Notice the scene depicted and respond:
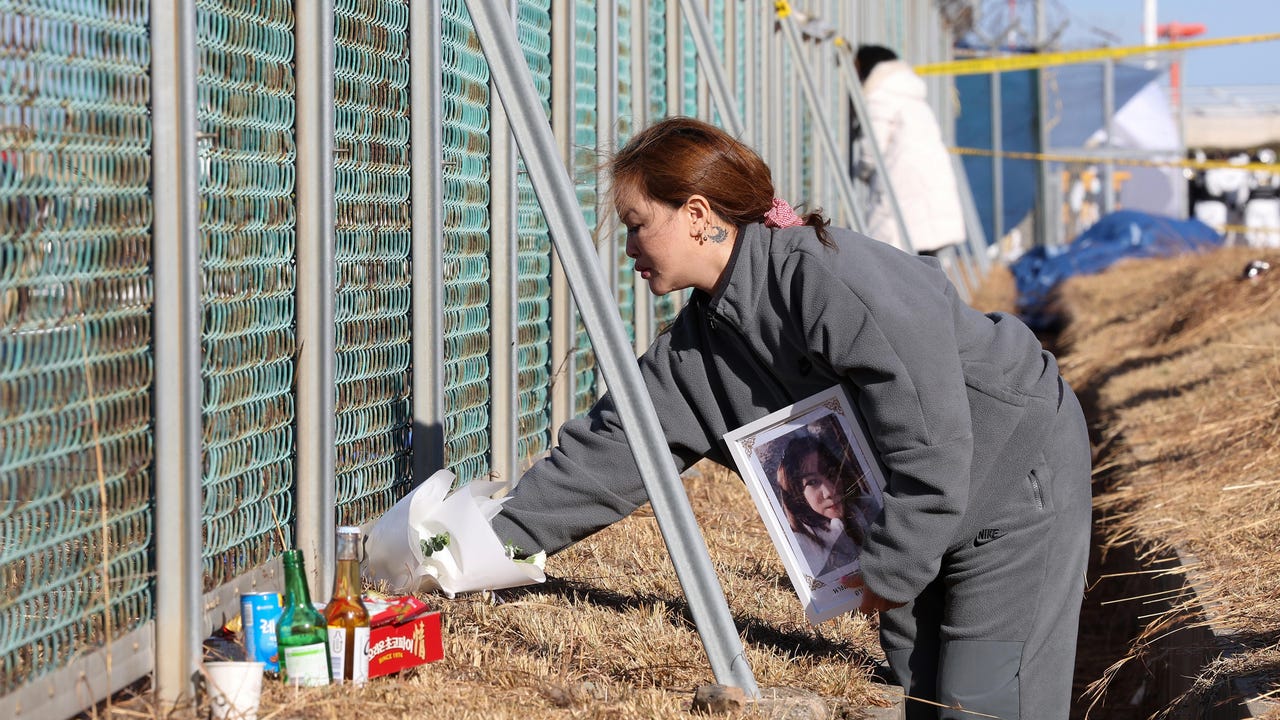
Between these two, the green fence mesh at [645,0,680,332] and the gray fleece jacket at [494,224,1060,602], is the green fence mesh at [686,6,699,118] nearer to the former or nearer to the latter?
the green fence mesh at [645,0,680,332]

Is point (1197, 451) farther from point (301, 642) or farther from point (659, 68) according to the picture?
point (301, 642)

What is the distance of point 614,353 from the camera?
2.80 m

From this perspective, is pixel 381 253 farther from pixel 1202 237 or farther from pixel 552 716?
pixel 1202 237

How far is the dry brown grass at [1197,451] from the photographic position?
11.8 feet

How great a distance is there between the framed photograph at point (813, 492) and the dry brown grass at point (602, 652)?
0.65ft

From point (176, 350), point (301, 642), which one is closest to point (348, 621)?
point (301, 642)

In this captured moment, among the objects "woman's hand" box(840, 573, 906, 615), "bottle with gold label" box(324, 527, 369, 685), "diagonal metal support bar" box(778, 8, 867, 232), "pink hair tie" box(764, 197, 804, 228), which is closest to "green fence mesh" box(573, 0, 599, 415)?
"pink hair tie" box(764, 197, 804, 228)

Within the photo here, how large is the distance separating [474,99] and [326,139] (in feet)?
3.82

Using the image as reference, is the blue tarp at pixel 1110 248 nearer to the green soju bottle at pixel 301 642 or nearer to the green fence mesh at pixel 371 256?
the green fence mesh at pixel 371 256

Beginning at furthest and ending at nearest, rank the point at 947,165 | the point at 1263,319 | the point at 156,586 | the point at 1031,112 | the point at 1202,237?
1. the point at 1031,112
2. the point at 1202,237
3. the point at 947,165
4. the point at 1263,319
5. the point at 156,586

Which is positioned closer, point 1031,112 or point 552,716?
point 552,716

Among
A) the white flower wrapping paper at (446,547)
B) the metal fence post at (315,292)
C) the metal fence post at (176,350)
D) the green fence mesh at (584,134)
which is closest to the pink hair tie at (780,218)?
the white flower wrapping paper at (446,547)

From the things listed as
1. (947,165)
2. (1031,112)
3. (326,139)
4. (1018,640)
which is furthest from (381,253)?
(1031,112)

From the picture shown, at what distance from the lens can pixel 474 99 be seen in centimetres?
433
